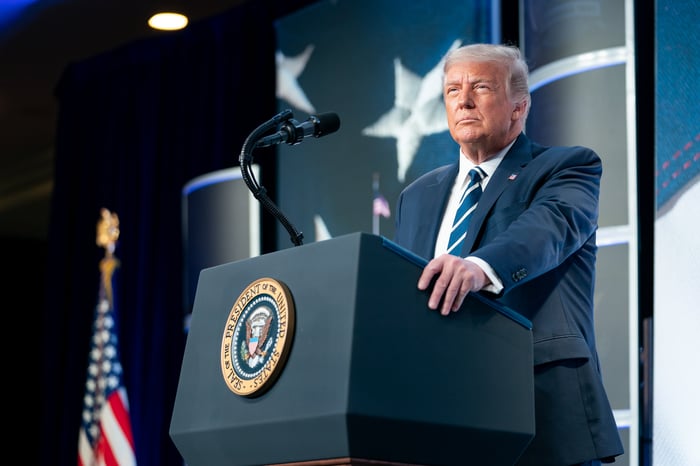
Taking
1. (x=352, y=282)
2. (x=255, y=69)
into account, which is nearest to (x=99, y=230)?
(x=255, y=69)

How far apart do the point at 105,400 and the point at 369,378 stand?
4688mm

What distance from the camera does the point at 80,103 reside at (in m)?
6.74

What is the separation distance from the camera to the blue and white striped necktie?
2.12 m

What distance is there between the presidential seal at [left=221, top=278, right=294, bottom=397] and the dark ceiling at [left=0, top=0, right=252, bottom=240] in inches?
169

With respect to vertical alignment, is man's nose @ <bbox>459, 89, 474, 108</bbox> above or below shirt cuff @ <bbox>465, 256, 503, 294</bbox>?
above

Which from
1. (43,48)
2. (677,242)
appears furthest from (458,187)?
(43,48)

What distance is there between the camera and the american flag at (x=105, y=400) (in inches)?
233

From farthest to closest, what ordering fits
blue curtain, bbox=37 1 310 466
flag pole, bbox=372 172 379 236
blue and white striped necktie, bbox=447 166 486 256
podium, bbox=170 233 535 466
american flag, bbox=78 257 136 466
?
1. american flag, bbox=78 257 136 466
2. blue curtain, bbox=37 1 310 466
3. flag pole, bbox=372 172 379 236
4. blue and white striped necktie, bbox=447 166 486 256
5. podium, bbox=170 233 535 466

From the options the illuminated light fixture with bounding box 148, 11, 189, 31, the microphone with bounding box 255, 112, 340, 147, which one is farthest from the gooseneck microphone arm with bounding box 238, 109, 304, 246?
the illuminated light fixture with bounding box 148, 11, 189, 31

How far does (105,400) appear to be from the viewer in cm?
600

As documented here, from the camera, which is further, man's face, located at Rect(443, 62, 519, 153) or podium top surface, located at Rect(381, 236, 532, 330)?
man's face, located at Rect(443, 62, 519, 153)

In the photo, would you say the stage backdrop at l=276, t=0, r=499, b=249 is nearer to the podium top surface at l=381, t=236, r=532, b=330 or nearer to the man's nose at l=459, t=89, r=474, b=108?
the man's nose at l=459, t=89, r=474, b=108

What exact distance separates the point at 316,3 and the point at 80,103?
2.11 metres

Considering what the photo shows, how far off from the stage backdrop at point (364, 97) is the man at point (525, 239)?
218cm
